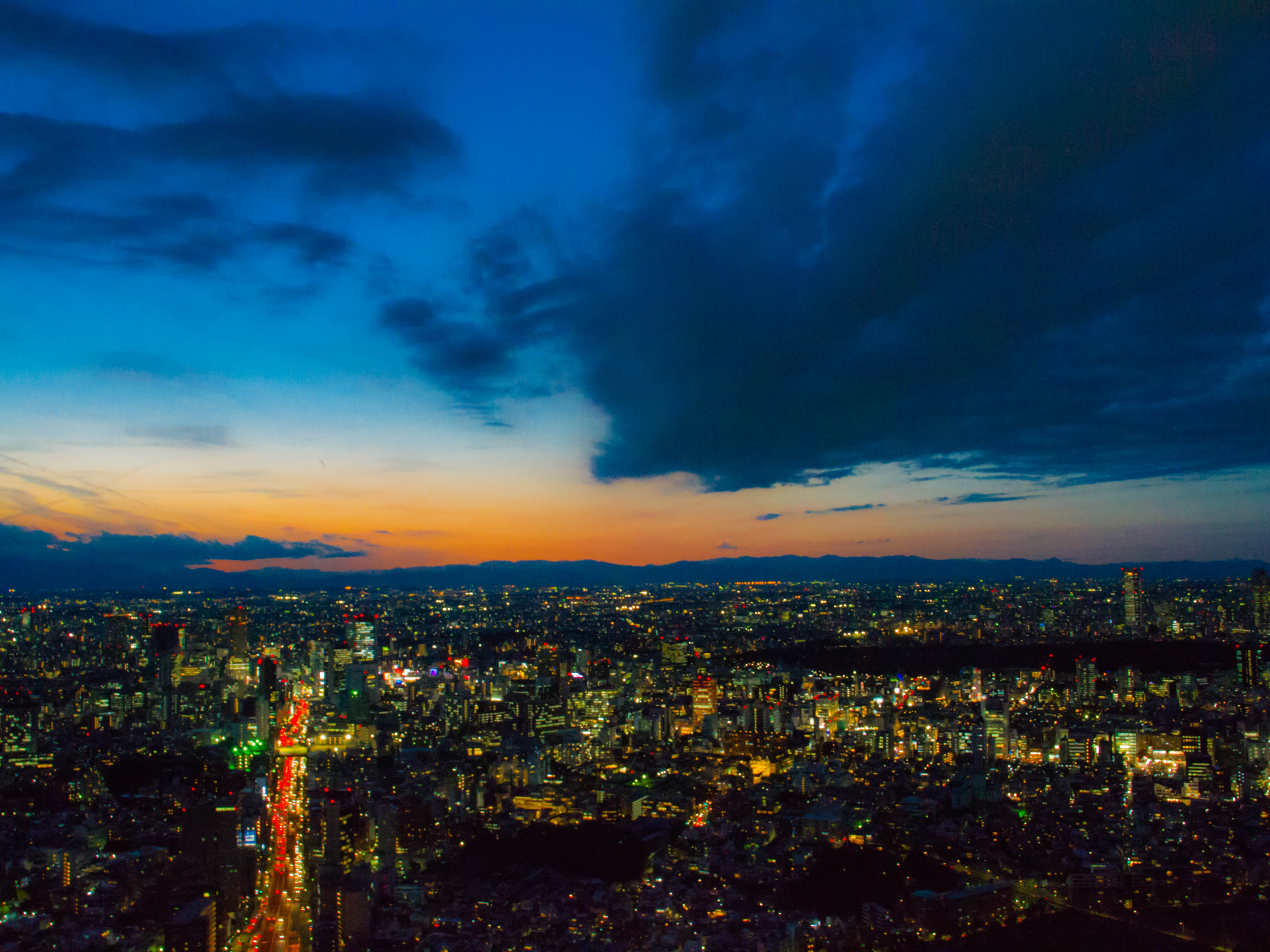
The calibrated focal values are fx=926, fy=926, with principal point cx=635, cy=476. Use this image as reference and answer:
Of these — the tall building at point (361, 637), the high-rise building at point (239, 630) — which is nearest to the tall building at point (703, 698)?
the tall building at point (361, 637)

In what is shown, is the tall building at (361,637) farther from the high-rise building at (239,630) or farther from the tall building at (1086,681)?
the tall building at (1086,681)

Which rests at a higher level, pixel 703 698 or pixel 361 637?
pixel 361 637

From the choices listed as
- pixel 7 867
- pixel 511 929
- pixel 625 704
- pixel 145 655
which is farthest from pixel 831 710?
pixel 145 655

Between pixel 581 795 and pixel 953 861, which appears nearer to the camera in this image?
pixel 953 861

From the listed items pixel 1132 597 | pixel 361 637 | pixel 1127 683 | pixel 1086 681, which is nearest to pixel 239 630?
pixel 361 637

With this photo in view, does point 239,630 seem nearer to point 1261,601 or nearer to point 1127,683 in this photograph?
point 1127,683

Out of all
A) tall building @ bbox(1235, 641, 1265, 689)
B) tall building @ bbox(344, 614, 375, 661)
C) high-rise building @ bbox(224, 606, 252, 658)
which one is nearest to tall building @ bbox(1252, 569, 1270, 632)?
tall building @ bbox(1235, 641, 1265, 689)

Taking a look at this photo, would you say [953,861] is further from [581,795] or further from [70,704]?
[70,704]
